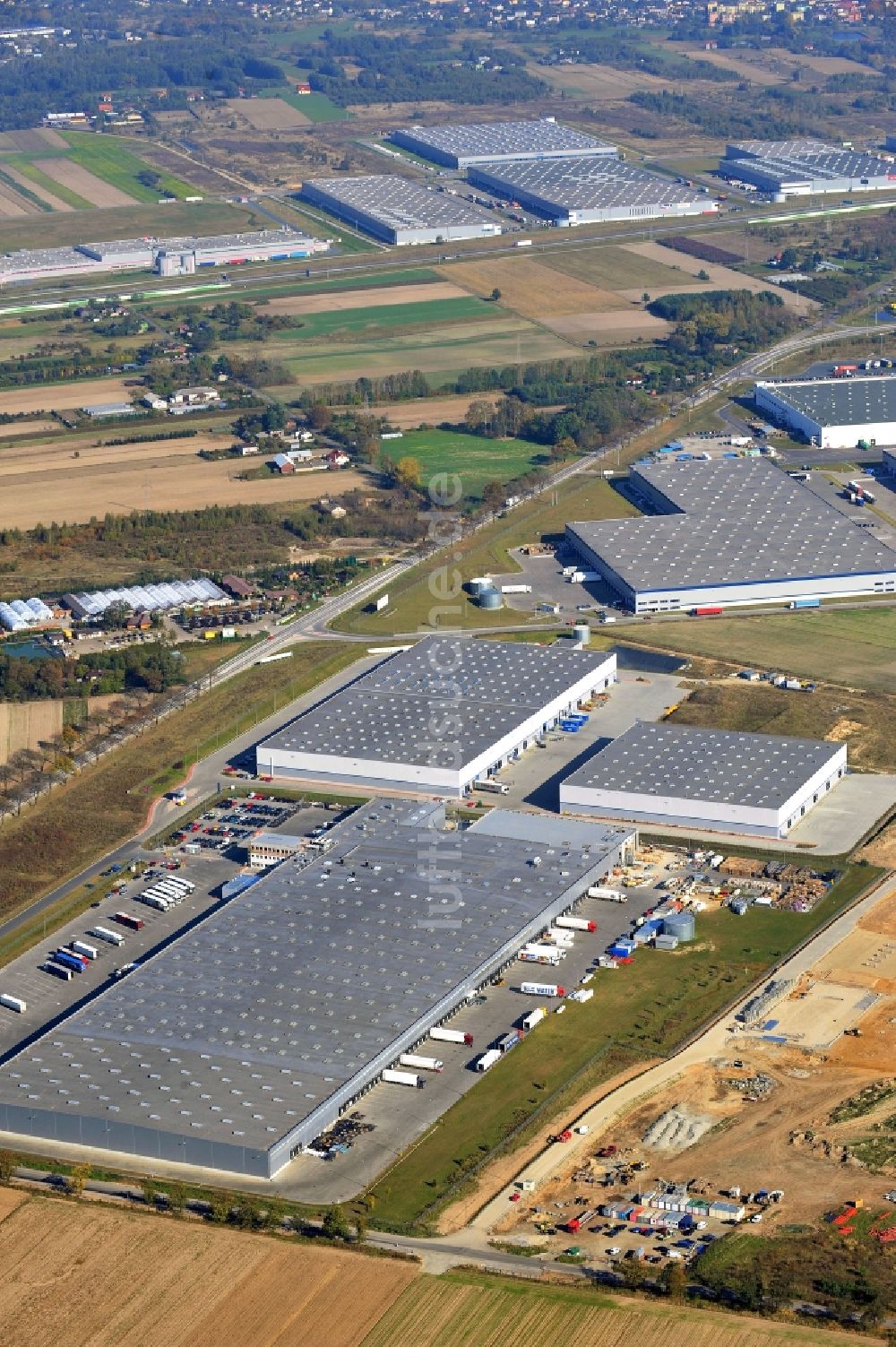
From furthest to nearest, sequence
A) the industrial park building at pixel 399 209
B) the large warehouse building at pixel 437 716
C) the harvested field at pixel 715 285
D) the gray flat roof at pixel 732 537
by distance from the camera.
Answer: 1. the industrial park building at pixel 399 209
2. the harvested field at pixel 715 285
3. the gray flat roof at pixel 732 537
4. the large warehouse building at pixel 437 716

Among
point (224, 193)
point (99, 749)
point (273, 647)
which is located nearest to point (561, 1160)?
point (99, 749)

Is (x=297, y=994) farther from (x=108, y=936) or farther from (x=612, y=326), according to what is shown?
(x=612, y=326)

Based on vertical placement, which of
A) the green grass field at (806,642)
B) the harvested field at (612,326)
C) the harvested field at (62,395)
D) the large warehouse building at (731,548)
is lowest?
the harvested field at (62,395)

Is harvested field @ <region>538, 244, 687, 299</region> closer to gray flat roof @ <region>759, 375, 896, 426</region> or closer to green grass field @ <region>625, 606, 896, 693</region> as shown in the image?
gray flat roof @ <region>759, 375, 896, 426</region>

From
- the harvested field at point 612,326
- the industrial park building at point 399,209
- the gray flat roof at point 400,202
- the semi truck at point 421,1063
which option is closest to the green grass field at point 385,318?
the harvested field at point 612,326

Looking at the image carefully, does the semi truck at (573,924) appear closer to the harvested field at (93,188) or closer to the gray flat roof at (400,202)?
the gray flat roof at (400,202)

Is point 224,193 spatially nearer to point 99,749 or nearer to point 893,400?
point 893,400

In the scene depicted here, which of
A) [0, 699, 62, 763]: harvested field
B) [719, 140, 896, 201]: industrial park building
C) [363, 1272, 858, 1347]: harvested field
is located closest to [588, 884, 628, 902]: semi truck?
[363, 1272, 858, 1347]: harvested field
